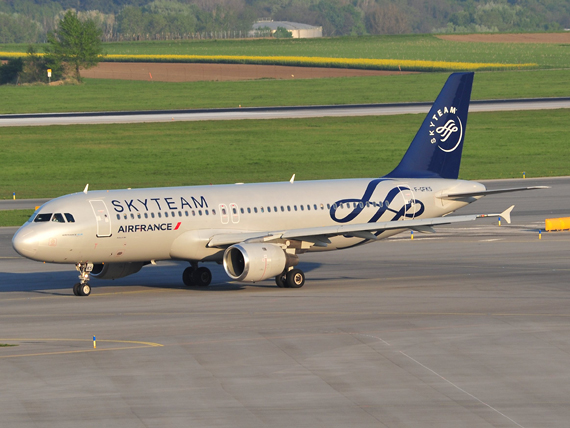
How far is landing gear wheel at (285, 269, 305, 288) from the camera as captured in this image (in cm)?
4228

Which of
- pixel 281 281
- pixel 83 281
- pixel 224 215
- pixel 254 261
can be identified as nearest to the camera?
pixel 254 261

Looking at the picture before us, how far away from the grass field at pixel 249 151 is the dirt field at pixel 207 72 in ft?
206

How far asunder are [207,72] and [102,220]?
478 feet

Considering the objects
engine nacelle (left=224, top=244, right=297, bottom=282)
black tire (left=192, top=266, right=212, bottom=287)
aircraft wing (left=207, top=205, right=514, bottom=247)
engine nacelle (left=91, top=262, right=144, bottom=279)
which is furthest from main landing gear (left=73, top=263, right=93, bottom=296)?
engine nacelle (left=224, top=244, right=297, bottom=282)

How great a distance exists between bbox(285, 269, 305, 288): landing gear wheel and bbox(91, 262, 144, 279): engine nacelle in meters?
6.48

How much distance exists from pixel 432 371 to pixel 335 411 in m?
4.57

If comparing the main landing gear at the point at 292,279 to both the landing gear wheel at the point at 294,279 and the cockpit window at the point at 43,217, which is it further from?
the cockpit window at the point at 43,217

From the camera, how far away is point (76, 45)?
172000 millimetres

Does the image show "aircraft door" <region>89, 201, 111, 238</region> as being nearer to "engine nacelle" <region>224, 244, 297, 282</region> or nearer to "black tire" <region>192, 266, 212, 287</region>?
"engine nacelle" <region>224, 244, 297, 282</region>

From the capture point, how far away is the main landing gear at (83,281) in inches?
1622

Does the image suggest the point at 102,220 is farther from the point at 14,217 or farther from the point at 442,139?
the point at 14,217

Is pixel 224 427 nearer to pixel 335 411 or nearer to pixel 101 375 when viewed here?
pixel 335 411

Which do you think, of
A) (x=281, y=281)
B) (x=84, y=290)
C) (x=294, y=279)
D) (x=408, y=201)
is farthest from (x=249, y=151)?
(x=84, y=290)

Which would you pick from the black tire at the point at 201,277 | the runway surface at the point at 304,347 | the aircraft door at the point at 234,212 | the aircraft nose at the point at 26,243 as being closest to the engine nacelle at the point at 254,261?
the runway surface at the point at 304,347
